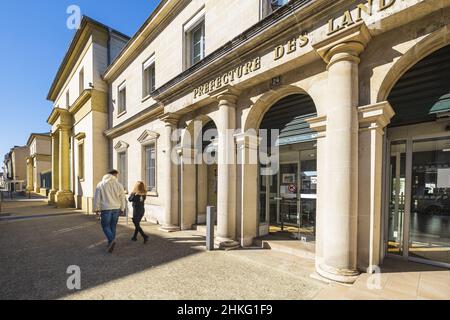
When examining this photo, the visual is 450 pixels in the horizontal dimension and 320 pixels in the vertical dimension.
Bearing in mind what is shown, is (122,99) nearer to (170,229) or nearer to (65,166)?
(65,166)

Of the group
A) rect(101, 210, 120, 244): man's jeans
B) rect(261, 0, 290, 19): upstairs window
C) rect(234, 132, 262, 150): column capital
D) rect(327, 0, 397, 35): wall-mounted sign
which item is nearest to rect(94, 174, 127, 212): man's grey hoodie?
rect(101, 210, 120, 244): man's jeans

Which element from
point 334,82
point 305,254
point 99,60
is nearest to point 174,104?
point 334,82

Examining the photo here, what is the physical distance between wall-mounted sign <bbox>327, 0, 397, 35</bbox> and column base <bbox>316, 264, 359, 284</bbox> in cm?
380

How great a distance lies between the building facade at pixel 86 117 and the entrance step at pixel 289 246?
10.8 meters

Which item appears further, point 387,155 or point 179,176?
point 179,176

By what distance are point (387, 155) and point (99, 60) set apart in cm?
1487

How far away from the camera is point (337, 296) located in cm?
301

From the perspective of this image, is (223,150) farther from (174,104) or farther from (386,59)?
(386,59)

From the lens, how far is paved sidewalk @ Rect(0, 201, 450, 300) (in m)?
3.29

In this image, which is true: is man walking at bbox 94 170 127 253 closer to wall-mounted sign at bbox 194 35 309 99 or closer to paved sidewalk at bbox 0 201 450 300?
paved sidewalk at bbox 0 201 450 300

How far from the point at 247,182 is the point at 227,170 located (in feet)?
1.91

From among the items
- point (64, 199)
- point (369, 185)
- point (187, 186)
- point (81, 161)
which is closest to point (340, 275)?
point (369, 185)

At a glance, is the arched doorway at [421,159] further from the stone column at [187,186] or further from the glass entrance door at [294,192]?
the stone column at [187,186]

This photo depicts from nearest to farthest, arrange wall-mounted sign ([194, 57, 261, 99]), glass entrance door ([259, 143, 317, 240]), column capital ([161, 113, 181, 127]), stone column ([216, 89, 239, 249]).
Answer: wall-mounted sign ([194, 57, 261, 99]), stone column ([216, 89, 239, 249]), glass entrance door ([259, 143, 317, 240]), column capital ([161, 113, 181, 127])
